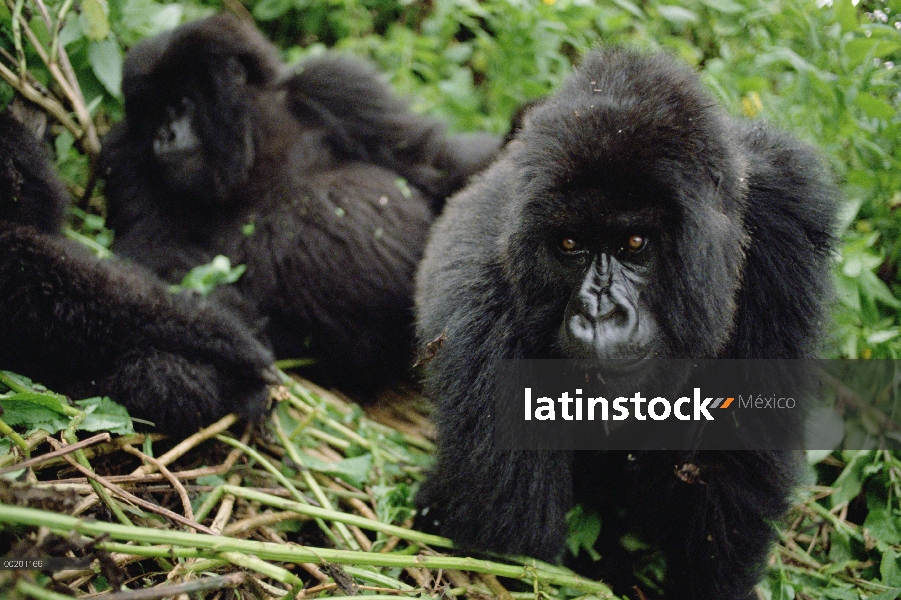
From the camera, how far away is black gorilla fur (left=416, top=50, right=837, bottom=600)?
86.4 inches

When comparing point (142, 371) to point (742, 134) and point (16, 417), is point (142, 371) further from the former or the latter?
point (742, 134)

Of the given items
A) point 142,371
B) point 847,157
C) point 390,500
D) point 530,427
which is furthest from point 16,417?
point 847,157

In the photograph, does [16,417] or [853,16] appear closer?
[16,417]

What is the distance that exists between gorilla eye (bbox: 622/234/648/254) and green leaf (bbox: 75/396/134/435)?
1638mm

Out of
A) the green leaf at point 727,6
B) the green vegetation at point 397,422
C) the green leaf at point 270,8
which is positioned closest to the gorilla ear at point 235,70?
the green vegetation at point 397,422

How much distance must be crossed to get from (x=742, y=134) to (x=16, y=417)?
2.45 meters

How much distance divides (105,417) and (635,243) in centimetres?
171

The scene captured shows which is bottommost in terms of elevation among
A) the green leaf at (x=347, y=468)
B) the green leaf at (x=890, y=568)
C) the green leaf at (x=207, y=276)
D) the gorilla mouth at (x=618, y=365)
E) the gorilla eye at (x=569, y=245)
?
the green leaf at (x=347, y=468)

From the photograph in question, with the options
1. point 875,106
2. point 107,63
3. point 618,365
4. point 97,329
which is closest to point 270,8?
point 107,63

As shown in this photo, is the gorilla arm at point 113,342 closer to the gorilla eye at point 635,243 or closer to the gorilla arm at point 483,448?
the gorilla arm at point 483,448

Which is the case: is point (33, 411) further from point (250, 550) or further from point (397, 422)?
point (397, 422)

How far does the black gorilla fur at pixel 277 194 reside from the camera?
3.69 metres

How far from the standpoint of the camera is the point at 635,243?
223cm

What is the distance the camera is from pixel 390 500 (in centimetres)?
281
